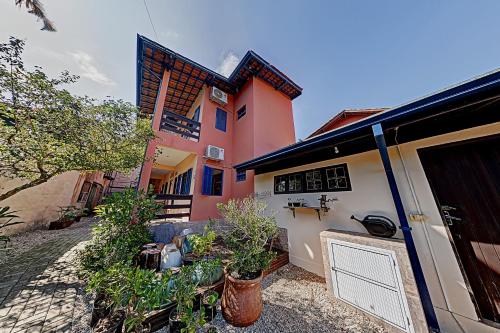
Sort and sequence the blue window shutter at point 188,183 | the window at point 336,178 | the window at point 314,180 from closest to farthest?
the window at point 336,178
the window at point 314,180
the blue window shutter at point 188,183

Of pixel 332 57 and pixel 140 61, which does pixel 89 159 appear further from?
pixel 332 57

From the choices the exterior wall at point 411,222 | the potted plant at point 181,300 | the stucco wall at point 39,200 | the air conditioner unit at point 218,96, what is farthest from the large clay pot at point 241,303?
the stucco wall at point 39,200

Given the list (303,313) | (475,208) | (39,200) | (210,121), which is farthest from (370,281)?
(39,200)

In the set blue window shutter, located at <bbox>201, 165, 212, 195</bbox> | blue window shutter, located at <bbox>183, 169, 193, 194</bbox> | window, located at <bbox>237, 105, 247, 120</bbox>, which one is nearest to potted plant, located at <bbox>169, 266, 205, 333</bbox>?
blue window shutter, located at <bbox>201, 165, 212, 195</bbox>

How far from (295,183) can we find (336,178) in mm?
1082

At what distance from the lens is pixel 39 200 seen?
607 cm

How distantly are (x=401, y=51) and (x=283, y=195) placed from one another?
5.50 metres

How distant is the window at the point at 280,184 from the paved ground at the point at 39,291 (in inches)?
173

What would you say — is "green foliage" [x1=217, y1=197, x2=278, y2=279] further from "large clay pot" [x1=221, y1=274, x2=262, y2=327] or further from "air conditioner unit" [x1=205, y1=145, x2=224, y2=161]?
"air conditioner unit" [x1=205, y1=145, x2=224, y2=161]

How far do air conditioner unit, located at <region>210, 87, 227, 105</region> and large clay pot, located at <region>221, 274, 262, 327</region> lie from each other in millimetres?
7147

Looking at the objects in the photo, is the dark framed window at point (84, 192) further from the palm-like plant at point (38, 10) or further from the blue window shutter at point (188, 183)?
the palm-like plant at point (38, 10)

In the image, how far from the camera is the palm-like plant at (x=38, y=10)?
4621 millimetres

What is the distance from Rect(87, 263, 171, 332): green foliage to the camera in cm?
166

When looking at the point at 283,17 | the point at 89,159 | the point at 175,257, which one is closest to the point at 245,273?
the point at 175,257
